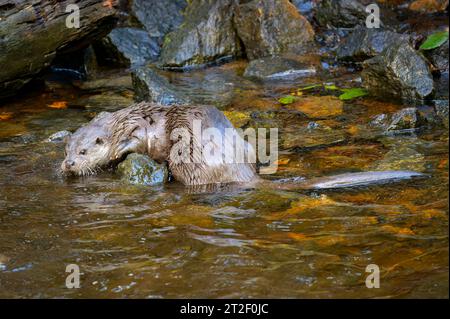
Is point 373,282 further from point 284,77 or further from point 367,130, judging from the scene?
point 284,77

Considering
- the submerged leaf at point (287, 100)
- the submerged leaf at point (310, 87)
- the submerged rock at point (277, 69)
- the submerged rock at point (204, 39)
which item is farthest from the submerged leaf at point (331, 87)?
the submerged rock at point (204, 39)

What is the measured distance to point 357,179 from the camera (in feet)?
14.8

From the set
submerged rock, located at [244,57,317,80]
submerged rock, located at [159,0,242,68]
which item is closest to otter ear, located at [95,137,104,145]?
submerged rock, located at [244,57,317,80]

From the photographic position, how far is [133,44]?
957cm

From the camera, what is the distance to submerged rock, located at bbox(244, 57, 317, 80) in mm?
8414

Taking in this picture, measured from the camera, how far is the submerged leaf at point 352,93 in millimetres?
7180

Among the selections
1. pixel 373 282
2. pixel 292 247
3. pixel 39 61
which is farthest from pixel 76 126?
pixel 373 282

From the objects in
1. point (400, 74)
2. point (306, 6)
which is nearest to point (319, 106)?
point (400, 74)

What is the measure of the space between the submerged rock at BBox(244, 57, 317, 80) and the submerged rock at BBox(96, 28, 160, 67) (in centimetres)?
176

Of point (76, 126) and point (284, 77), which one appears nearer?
point (76, 126)

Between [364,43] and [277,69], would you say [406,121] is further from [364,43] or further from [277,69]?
[277,69]

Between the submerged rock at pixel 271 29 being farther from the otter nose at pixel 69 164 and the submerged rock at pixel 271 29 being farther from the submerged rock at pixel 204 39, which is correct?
the otter nose at pixel 69 164

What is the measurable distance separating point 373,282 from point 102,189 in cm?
254

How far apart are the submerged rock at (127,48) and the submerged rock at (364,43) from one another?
2781 millimetres
